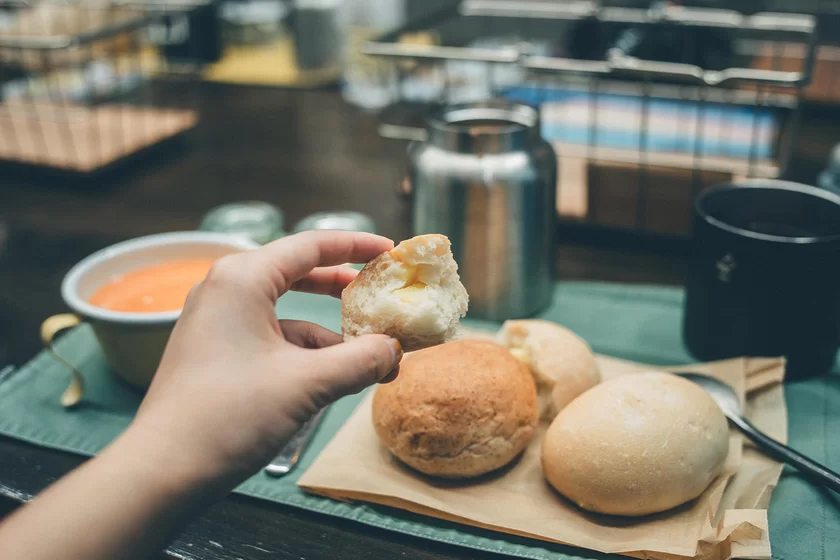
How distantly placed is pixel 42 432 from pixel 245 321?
34cm

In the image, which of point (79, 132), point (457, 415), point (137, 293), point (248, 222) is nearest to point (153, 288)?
point (137, 293)

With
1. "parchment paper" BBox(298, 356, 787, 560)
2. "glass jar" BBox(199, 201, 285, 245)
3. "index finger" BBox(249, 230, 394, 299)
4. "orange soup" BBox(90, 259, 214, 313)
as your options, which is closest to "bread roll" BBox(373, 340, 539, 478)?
"parchment paper" BBox(298, 356, 787, 560)

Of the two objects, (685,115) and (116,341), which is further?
(685,115)

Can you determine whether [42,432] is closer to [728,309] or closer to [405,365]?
[405,365]

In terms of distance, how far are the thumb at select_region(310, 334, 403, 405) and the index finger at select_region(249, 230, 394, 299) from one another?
0.05 metres

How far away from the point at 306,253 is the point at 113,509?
172 mm

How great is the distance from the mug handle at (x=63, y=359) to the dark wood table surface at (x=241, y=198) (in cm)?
6

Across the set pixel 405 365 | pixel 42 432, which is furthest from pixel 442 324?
pixel 42 432

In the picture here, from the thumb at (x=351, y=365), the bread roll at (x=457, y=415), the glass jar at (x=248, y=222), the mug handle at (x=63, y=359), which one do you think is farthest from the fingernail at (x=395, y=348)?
the glass jar at (x=248, y=222)

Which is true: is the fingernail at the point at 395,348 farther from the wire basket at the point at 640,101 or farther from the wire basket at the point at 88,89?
the wire basket at the point at 88,89

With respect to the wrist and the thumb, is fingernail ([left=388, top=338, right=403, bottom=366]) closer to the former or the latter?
the thumb

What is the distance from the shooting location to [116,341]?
605 mm

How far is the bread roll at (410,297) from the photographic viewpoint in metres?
0.45

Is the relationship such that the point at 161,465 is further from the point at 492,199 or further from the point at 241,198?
the point at 241,198
